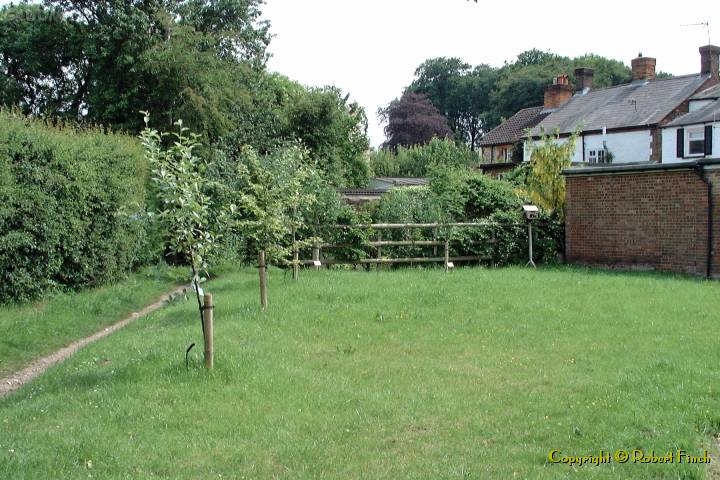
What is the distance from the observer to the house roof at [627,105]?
41969 millimetres

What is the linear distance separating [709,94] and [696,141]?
4641mm

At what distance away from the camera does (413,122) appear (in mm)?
77438

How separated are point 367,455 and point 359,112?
35114 mm

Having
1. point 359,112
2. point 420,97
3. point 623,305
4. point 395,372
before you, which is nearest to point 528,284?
point 623,305

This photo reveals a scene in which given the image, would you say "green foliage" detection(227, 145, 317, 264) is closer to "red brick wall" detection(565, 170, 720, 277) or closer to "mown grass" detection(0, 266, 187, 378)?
"mown grass" detection(0, 266, 187, 378)

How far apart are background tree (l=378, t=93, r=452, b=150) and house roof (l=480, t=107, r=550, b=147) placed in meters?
16.0

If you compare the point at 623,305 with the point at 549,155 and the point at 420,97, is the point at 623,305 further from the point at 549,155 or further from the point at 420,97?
the point at 420,97

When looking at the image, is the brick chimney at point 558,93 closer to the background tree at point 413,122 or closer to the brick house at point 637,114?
the brick house at point 637,114

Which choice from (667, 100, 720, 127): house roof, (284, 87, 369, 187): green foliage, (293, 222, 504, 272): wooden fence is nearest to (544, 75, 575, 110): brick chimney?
(667, 100, 720, 127): house roof

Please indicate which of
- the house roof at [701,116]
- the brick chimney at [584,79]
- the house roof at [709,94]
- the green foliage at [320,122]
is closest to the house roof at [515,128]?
the brick chimney at [584,79]

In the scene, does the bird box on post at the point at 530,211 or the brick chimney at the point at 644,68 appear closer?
the bird box on post at the point at 530,211

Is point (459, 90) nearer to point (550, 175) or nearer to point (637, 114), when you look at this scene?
point (637, 114)

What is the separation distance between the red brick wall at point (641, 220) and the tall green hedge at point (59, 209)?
40.8 feet

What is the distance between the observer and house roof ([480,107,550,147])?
57606 millimetres
